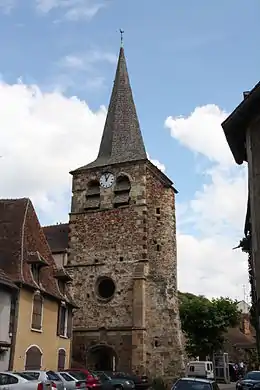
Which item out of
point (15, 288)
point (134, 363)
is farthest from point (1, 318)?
point (134, 363)

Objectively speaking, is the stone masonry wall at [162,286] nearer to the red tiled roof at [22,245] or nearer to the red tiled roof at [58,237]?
the red tiled roof at [58,237]

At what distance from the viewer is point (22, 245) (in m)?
24.8

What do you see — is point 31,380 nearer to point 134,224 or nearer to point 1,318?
point 1,318

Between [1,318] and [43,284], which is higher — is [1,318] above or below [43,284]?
below

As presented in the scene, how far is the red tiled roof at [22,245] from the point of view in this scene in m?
23.7

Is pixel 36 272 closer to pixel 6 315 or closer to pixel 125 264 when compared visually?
pixel 6 315

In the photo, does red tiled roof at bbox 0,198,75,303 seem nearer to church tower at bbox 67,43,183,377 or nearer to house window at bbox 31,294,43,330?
house window at bbox 31,294,43,330

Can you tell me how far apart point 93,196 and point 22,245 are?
1253 cm

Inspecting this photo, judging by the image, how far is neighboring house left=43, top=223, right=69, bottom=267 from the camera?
36250 mm

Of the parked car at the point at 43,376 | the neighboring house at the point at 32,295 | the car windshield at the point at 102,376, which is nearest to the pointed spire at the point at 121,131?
the neighboring house at the point at 32,295

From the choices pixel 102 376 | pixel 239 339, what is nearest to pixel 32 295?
pixel 102 376

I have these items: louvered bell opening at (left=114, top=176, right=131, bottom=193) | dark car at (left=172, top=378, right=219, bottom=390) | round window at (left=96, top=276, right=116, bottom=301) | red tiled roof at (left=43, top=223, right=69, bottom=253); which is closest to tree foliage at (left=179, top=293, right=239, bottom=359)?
round window at (left=96, top=276, right=116, bottom=301)

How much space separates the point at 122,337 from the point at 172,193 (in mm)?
11157

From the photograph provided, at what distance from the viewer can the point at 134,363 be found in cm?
3066
